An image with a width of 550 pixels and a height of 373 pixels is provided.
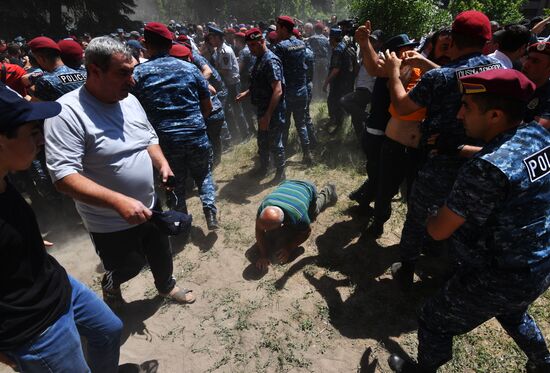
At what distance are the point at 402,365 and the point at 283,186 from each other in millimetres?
2045

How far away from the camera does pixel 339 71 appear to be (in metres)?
6.58

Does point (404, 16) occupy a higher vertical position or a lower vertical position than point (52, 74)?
higher

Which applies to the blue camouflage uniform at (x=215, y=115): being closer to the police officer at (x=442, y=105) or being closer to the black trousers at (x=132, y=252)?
the black trousers at (x=132, y=252)

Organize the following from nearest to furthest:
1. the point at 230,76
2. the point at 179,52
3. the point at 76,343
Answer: the point at 76,343, the point at 179,52, the point at 230,76

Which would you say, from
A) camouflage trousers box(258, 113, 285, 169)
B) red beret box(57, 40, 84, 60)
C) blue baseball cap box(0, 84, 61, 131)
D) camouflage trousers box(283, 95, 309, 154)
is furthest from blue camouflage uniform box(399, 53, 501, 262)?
red beret box(57, 40, 84, 60)

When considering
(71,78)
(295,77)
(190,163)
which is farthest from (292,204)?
(71,78)

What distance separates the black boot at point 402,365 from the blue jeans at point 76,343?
187cm

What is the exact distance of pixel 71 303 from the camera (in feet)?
5.87

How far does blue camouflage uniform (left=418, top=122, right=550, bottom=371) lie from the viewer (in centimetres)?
155

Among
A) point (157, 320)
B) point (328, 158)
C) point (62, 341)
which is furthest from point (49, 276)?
point (328, 158)

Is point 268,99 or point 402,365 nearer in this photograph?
point 402,365

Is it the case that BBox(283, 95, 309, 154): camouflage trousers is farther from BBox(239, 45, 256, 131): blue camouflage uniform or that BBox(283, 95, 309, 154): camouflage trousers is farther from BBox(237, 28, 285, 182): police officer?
BBox(239, 45, 256, 131): blue camouflage uniform

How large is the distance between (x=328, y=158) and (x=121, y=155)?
418cm

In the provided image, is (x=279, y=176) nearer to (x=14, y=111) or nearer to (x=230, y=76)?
(x=230, y=76)
